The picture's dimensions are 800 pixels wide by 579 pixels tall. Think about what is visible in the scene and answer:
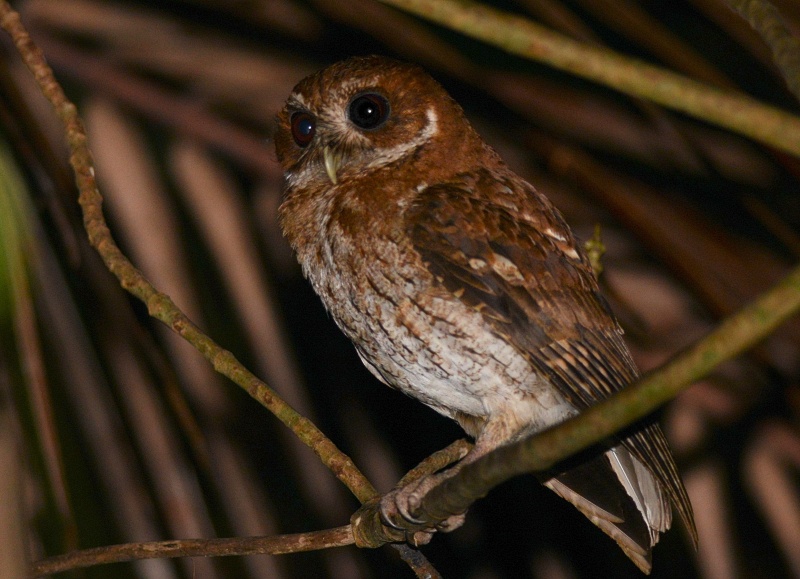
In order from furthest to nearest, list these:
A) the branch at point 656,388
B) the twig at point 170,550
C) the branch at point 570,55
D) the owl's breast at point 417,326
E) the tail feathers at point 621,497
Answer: the tail feathers at point 621,497 → the owl's breast at point 417,326 → the twig at point 170,550 → the branch at point 570,55 → the branch at point 656,388

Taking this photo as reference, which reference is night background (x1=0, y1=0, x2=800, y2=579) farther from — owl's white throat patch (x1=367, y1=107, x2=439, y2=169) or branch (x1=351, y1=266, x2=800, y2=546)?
branch (x1=351, y1=266, x2=800, y2=546)

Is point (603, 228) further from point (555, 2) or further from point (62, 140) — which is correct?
point (62, 140)

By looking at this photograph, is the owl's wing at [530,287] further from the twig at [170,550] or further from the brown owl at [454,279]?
the twig at [170,550]

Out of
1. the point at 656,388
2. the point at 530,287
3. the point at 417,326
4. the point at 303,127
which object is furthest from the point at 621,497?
the point at 656,388

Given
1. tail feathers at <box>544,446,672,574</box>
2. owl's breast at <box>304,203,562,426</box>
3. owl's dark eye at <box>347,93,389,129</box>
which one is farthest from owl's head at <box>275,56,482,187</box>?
tail feathers at <box>544,446,672,574</box>

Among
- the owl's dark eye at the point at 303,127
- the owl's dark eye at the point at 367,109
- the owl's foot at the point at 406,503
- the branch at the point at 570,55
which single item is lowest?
the branch at the point at 570,55

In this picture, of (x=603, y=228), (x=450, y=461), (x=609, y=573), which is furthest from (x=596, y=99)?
(x=609, y=573)

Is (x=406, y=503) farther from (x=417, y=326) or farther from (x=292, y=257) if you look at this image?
(x=292, y=257)

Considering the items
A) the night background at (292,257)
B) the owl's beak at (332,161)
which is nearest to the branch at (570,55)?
the night background at (292,257)
